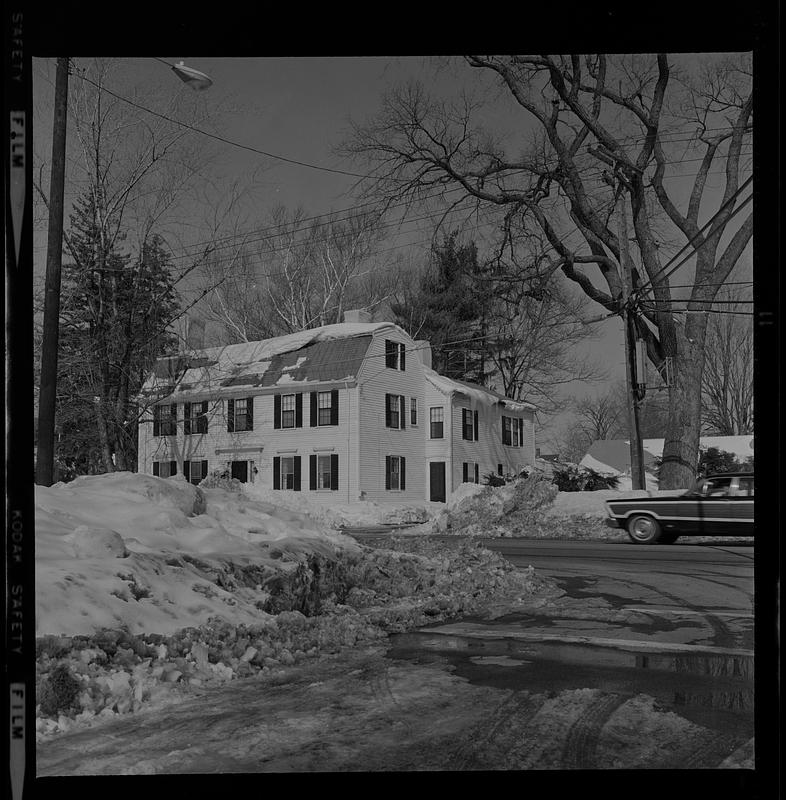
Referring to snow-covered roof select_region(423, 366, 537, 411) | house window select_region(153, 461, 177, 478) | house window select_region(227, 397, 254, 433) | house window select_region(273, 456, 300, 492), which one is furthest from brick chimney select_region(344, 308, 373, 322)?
house window select_region(153, 461, 177, 478)

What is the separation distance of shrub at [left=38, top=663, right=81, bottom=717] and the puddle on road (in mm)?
1504

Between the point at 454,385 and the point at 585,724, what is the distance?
1.78m

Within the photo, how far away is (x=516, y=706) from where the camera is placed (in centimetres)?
324

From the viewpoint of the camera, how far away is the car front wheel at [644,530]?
398 centimetres

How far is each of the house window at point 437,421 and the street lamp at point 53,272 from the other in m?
1.84

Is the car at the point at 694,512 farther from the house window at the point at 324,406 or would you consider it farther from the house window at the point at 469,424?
the house window at the point at 324,406

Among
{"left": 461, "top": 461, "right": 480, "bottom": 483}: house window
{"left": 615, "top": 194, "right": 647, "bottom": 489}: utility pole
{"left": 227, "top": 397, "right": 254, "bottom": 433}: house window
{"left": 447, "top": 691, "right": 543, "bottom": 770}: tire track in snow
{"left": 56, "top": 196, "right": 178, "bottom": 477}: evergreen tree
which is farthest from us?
{"left": 461, "top": 461, "right": 480, "bottom": 483}: house window

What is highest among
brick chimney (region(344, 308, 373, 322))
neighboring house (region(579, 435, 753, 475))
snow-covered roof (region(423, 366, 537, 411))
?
brick chimney (region(344, 308, 373, 322))

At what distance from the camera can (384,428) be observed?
412cm

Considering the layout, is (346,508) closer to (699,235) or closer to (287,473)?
(287,473)

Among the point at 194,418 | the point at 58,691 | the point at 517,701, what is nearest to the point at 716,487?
Result: the point at 517,701

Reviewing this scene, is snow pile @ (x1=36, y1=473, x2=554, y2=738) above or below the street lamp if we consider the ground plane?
below

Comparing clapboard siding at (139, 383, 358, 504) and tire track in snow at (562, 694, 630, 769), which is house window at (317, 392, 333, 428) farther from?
tire track in snow at (562, 694, 630, 769)

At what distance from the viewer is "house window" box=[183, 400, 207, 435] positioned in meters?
3.99
